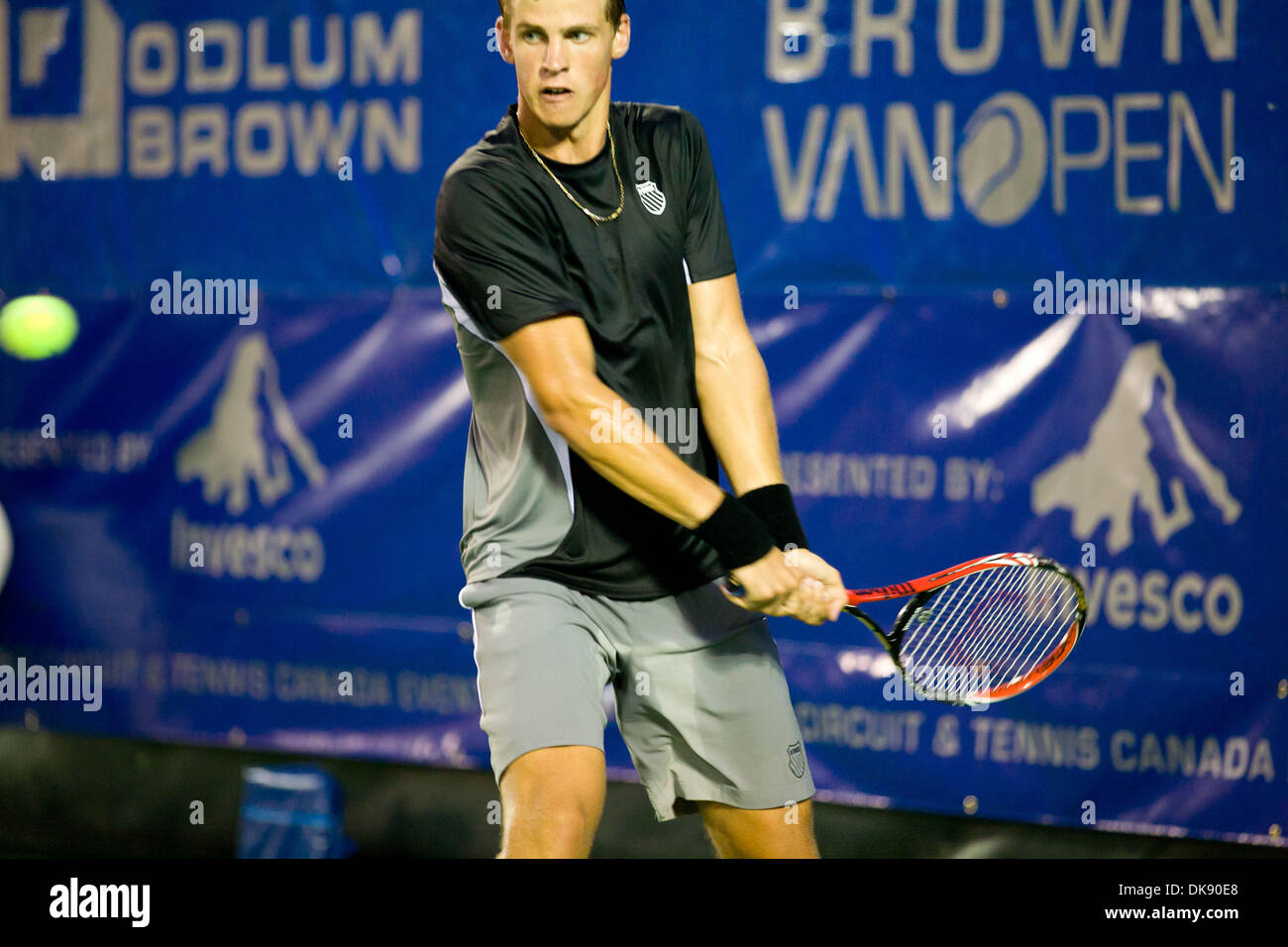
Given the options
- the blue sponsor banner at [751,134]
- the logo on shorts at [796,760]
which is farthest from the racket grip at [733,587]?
the blue sponsor banner at [751,134]

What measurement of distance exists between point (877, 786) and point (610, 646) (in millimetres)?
1517

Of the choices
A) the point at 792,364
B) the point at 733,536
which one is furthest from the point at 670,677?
the point at 792,364

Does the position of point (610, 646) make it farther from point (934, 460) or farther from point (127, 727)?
point (127, 727)

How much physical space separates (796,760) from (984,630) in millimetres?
682

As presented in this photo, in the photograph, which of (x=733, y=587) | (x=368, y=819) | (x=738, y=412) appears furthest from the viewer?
(x=368, y=819)

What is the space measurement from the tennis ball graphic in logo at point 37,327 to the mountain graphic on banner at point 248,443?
23.5 inches

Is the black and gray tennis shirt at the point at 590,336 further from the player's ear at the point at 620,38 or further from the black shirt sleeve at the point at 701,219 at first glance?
the player's ear at the point at 620,38

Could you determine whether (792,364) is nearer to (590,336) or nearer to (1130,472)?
(1130,472)

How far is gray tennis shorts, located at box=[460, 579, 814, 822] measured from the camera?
8.14 feet

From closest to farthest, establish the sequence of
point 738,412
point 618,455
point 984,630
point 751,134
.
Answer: point 618,455 < point 738,412 < point 984,630 < point 751,134

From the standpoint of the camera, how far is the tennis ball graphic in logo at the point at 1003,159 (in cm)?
362

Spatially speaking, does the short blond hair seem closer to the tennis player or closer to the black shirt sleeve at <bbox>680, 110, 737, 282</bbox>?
the tennis player

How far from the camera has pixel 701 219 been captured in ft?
8.98
